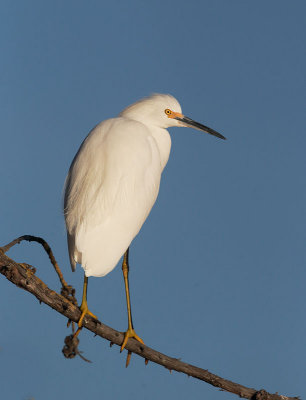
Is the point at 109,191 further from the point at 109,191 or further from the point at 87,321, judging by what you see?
the point at 87,321

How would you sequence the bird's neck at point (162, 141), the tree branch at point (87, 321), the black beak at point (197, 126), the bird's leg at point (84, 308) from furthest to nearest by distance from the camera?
the black beak at point (197, 126), the bird's neck at point (162, 141), the bird's leg at point (84, 308), the tree branch at point (87, 321)

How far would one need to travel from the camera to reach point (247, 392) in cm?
244

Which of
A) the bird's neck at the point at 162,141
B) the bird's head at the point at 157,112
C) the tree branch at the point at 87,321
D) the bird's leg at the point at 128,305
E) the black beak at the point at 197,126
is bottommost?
the tree branch at the point at 87,321

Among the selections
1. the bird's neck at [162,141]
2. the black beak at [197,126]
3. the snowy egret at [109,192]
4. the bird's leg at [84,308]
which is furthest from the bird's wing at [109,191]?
the black beak at [197,126]

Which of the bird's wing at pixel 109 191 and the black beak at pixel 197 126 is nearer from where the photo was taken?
the bird's wing at pixel 109 191

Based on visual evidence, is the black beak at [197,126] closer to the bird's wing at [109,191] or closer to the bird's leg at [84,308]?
the bird's wing at [109,191]

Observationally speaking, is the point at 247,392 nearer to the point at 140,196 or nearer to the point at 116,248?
the point at 116,248

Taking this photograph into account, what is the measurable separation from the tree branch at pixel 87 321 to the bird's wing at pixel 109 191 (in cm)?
36

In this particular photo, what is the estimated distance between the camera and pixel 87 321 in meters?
2.51

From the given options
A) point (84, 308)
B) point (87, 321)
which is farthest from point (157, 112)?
point (87, 321)

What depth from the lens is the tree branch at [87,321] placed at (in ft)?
7.49

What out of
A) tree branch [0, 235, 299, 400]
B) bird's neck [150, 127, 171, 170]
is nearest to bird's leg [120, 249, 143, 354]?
tree branch [0, 235, 299, 400]

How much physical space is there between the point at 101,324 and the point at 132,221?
754 millimetres

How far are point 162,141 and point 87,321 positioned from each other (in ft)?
4.96
